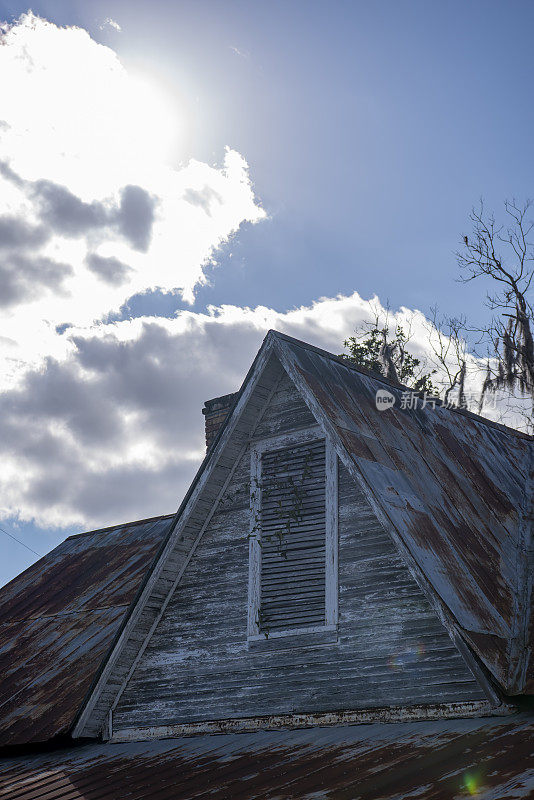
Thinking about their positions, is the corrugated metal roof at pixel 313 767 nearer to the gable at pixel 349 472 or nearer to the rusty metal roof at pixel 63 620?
the gable at pixel 349 472

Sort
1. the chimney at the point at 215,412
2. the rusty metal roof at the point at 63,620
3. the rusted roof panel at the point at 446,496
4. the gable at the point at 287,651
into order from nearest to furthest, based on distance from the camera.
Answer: the gable at the point at 287,651, the rusted roof panel at the point at 446,496, the rusty metal roof at the point at 63,620, the chimney at the point at 215,412

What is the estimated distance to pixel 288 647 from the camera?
937 centimetres

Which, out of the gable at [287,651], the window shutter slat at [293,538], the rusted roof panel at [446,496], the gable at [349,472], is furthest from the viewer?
the window shutter slat at [293,538]

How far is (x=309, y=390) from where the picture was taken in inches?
392

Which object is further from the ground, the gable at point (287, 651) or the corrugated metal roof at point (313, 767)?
the gable at point (287, 651)

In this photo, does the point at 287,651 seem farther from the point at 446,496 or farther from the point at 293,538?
the point at 446,496

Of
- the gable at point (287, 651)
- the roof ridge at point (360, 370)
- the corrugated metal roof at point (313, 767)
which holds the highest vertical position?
the roof ridge at point (360, 370)

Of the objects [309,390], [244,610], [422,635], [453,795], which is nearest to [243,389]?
[309,390]

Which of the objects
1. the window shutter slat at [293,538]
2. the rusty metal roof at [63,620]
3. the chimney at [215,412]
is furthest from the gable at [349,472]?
the chimney at [215,412]

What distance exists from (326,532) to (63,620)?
22.0 ft

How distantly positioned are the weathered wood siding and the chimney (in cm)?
414

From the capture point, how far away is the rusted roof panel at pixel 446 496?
8281 mm

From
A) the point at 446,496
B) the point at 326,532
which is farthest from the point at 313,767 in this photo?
the point at 446,496

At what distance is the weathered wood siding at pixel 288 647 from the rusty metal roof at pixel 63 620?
1421mm
